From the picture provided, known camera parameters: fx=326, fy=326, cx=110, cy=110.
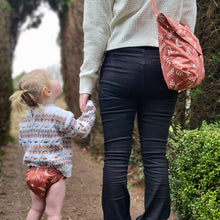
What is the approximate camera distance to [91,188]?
12.9 feet

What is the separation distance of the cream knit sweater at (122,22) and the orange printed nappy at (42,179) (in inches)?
25.8

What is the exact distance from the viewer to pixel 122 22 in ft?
5.81

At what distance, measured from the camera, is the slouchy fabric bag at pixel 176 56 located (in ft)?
5.22

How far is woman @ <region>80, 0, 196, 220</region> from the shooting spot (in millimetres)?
1707

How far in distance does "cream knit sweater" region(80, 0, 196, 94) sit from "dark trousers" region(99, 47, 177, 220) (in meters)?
0.06

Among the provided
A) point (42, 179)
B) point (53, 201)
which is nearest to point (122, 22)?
point (42, 179)

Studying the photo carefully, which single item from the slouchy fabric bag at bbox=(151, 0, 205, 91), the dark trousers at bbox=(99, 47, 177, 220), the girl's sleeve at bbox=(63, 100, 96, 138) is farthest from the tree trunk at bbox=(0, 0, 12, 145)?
the slouchy fabric bag at bbox=(151, 0, 205, 91)

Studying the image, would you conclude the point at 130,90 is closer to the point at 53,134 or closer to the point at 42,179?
the point at 53,134

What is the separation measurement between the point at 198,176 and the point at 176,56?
2.85ft

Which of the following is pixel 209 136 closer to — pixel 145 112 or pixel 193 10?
pixel 145 112

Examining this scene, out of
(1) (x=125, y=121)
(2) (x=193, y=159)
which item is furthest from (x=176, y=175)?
(1) (x=125, y=121)

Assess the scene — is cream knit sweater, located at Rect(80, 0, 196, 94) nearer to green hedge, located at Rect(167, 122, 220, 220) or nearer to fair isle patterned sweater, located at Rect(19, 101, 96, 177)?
fair isle patterned sweater, located at Rect(19, 101, 96, 177)

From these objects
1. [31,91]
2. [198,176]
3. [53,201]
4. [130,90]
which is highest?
[130,90]

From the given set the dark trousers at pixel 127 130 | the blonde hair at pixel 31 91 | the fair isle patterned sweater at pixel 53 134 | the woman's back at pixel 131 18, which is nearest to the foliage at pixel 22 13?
the blonde hair at pixel 31 91
